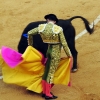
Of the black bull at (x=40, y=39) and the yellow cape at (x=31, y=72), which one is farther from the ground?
the black bull at (x=40, y=39)

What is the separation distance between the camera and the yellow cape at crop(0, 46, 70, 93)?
26.7ft

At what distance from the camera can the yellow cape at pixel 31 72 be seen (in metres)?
8.13

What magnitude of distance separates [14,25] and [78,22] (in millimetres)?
1696

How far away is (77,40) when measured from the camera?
10.7m

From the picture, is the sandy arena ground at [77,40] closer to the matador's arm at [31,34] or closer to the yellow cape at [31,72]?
the yellow cape at [31,72]

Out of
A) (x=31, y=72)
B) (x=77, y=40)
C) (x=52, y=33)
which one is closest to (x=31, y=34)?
(x=52, y=33)

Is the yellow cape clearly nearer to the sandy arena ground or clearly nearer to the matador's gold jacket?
the sandy arena ground

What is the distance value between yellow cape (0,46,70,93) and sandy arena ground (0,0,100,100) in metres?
0.23

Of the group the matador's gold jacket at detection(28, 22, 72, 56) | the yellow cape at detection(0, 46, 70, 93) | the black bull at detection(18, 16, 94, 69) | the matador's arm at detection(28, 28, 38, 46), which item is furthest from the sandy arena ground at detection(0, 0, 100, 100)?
the matador's gold jacket at detection(28, 22, 72, 56)

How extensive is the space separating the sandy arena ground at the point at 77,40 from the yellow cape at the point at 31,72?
0.23 meters

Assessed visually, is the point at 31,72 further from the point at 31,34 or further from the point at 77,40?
the point at 77,40

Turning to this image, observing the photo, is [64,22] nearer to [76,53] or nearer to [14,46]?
[76,53]

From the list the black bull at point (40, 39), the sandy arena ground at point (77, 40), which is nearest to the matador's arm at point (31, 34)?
the black bull at point (40, 39)

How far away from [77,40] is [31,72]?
8.68 feet
